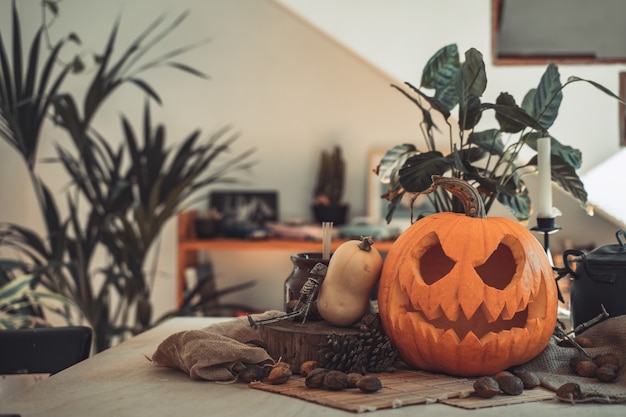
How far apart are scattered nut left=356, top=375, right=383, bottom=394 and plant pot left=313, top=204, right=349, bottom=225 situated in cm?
237

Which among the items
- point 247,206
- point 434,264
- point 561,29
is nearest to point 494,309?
point 434,264

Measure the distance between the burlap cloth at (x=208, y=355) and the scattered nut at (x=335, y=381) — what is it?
14 cm

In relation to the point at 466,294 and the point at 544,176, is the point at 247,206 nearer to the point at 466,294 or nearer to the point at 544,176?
the point at 544,176

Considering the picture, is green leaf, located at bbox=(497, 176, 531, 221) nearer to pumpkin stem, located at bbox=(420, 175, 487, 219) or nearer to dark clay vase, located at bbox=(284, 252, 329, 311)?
pumpkin stem, located at bbox=(420, 175, 487, 219)

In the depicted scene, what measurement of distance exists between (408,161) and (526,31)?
1577 mm

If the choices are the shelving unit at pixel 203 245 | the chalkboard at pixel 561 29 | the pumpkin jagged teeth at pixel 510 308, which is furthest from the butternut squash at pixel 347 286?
the shelving unit at pixel 203 245

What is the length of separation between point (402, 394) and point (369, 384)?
0.05 meters

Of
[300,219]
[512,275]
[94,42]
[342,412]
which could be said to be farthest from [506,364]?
[94,42]

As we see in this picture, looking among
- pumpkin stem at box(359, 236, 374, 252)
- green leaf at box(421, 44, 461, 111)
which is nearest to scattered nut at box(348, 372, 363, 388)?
pumpkin stem at box(359, 236, 374, 252)

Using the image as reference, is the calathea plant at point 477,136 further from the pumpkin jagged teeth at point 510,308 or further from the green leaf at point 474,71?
the pumpkin jagged teeth at point 510,308

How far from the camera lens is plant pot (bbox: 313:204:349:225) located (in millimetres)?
3549

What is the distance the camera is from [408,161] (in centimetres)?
150

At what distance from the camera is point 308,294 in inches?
52.8

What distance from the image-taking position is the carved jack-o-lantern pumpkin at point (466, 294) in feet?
4.09
